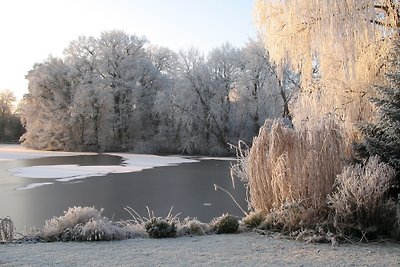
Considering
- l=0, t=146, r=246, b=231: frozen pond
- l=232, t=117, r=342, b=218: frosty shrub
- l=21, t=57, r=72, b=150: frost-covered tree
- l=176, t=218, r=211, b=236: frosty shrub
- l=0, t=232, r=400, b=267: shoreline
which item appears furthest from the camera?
l=21, t=57, r=72, b=150: frost-covered tree

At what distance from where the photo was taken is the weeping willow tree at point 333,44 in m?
8.49

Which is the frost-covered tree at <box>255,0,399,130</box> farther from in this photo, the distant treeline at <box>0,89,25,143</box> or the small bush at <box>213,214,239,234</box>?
the distant treeline at <box>0,89,25,143</box>

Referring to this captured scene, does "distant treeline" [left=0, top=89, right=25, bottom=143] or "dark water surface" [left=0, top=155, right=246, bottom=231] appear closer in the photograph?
"dark water surface" [left=0, top=155, right=246, bottom=231]

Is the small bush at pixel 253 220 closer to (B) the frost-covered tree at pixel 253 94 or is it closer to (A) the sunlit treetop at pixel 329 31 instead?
(A) the sunlit treetop at pixel 329 31

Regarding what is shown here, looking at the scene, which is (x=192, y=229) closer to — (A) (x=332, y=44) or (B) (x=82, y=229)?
(B) (x=82, y=229)

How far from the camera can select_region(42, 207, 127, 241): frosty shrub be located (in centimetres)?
548

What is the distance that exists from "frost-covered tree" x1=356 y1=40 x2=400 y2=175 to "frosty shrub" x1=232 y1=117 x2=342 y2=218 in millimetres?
469

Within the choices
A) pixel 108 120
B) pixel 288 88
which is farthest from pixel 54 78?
pixel 288 88

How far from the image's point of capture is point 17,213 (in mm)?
9555

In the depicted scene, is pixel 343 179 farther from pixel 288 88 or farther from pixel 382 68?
pixel 288 88

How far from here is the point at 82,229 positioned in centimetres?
554

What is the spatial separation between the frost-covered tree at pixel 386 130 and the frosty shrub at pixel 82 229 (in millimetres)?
3823

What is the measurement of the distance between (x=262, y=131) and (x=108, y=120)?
34.6 m

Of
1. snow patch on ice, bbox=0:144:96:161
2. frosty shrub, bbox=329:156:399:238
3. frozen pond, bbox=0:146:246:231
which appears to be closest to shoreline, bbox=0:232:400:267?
frosty shrub, bbox=329:156:399:238
